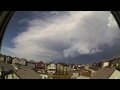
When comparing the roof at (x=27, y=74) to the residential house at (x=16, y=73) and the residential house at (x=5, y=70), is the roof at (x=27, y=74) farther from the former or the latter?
the residential house at (x=5, y=70)

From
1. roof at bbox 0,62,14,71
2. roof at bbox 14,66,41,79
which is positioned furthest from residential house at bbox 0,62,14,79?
roof at bbox 14,66,41,79

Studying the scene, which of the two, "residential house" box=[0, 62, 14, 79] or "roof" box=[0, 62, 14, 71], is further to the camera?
"roof" box=[0, 62, 14, 71]

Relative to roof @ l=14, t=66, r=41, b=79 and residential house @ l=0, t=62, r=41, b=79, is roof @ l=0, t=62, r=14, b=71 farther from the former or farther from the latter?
roof @ l=14, t=66, r=41, b=79

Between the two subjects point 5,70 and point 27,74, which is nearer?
point 27,74

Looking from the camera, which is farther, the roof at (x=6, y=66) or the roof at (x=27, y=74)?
the roof at (x=6, y=66)

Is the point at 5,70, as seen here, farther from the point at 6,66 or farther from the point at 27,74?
the point at 27,74

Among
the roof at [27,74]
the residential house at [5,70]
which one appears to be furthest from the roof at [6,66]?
the roof at [27,74]

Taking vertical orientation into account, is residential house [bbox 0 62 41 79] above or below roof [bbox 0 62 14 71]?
below

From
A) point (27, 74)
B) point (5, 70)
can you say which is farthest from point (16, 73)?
point (5, 70)

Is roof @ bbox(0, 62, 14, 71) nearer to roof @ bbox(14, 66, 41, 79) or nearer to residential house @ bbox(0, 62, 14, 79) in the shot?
residential house @ bbox(0, 62, 14, 79)
